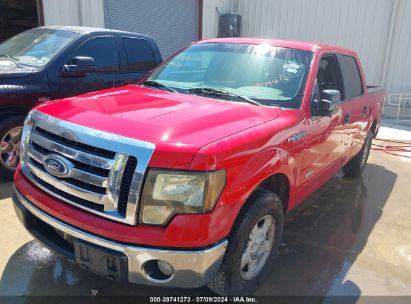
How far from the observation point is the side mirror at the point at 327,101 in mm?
3164

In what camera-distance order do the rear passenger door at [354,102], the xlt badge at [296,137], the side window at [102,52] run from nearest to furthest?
the xlt badge at [296,137] → the rear passenger door at [354,102] → the side window at [102,52]

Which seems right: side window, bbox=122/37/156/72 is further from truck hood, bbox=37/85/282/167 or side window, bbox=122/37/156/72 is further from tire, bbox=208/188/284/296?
tire, bbox=208/188/284/296

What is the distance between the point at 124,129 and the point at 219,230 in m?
0.80

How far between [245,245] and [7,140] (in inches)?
130

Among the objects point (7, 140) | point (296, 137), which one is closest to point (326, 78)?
point (296, 137)

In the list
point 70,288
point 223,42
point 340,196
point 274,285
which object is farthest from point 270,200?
point 340,196

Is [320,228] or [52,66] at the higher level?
[52,66]

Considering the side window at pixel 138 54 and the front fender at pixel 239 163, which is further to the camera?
the side window at pixel 138 54

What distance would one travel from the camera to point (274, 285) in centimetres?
296

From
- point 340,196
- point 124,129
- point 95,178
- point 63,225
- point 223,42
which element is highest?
point 223,42

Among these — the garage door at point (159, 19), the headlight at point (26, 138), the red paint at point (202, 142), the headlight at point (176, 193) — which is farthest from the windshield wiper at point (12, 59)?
the garage door at point (159, 19)

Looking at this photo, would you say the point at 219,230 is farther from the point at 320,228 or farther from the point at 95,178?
the point at 320,228

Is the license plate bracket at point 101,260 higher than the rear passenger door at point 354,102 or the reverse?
the reverse

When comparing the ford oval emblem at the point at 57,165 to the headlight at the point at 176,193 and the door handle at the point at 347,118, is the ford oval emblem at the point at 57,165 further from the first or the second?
the door handle at the point at 347,118
